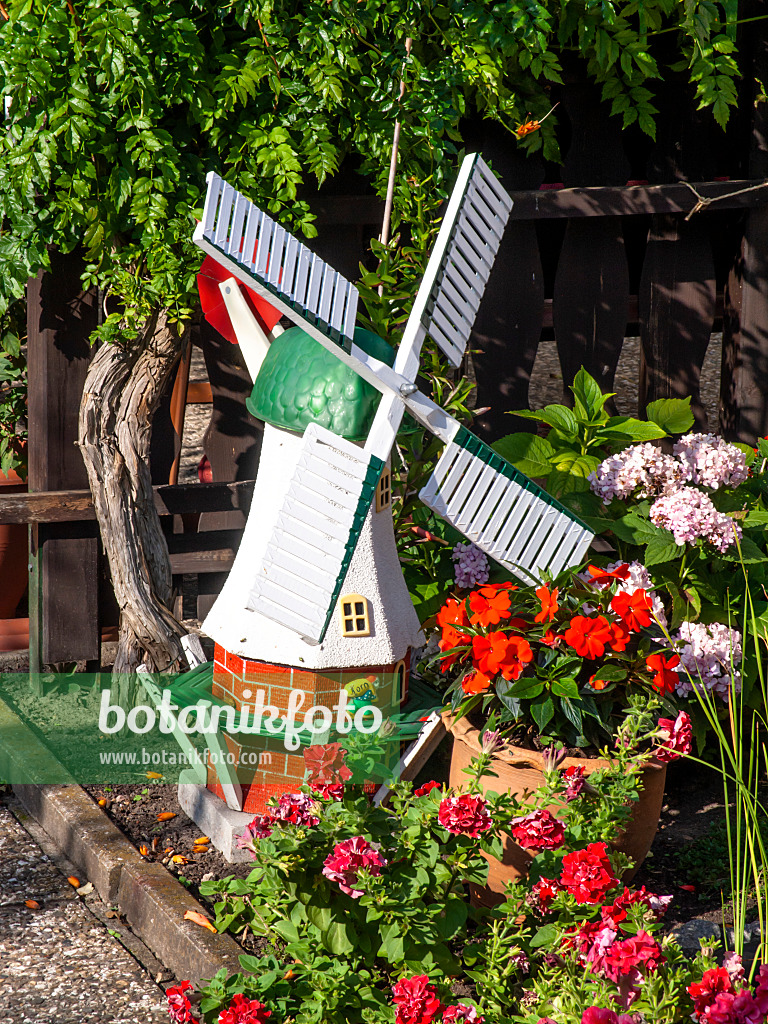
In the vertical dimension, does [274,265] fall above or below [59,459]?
above

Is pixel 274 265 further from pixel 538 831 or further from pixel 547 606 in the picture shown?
pixel 538 831

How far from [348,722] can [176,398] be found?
2.33 m

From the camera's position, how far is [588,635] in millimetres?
2793

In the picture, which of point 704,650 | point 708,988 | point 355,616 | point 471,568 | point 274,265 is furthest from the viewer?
Result: point 471,568

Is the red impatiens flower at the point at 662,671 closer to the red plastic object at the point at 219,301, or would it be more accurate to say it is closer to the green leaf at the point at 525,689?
the green leaf at the point at 525,689

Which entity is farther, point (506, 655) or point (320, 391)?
point (320, 391)

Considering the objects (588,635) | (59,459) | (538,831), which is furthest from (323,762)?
(59,459)

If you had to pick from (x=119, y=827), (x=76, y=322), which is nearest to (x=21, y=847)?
(x=119, y=827)

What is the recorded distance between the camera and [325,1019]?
2219 mm

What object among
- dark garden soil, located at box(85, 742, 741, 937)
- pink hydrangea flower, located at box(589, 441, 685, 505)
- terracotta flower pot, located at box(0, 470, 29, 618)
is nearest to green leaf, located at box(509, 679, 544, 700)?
dark garden soil, located at box(85, 742, 741, 937)

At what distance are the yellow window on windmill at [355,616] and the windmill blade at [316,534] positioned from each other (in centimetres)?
23

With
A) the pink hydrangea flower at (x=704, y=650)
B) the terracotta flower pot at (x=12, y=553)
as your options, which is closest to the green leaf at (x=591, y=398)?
the pink hydrangea flower at (x=704, y=650)

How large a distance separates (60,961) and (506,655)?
1.44 metres

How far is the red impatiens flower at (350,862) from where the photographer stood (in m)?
2.15
